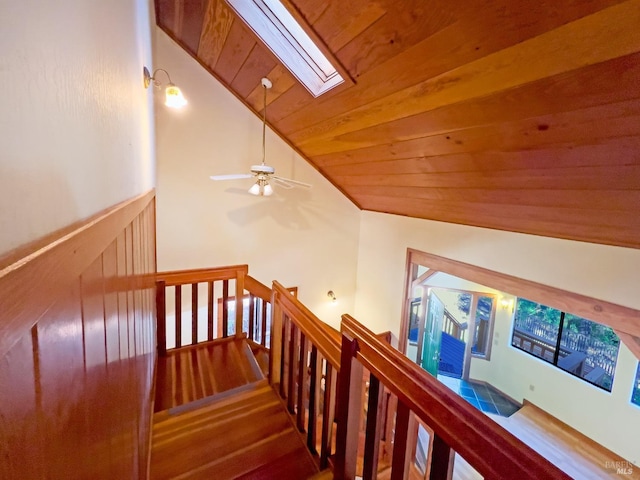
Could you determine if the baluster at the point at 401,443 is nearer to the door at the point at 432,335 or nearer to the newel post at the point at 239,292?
the newel post at the point at 239,292

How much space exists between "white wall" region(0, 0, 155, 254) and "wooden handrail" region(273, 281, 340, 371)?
1.02 metres

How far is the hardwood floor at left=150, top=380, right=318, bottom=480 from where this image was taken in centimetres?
146

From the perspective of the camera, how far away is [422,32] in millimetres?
1307

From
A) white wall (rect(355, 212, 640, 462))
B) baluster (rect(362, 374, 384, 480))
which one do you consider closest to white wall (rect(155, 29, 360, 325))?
white wall (rect(355, 212, 640, 462))

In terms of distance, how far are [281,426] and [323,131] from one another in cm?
253

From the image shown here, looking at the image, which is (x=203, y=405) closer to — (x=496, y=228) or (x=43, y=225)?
(x=43, y=225)

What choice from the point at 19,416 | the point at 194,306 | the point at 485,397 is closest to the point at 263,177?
the point at 194,306

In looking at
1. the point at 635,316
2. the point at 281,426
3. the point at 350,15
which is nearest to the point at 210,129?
the point at 350,15

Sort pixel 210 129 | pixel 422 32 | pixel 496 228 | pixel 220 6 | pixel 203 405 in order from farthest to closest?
pixel 210 129
pixel 496 228
pixel 220 6
pixel 203 405
pixel 422 32

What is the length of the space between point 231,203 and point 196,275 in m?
1.46

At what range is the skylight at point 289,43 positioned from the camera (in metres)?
1.99

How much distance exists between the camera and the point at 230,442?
5.29 feet

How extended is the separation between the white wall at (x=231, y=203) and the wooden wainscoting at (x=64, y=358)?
2.85m

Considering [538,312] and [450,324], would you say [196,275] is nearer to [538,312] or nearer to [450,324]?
[538,312]
